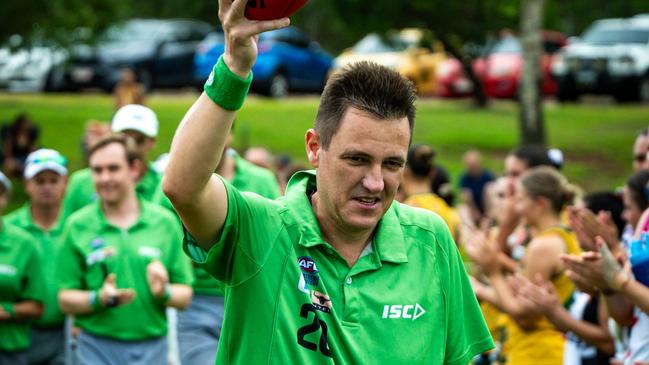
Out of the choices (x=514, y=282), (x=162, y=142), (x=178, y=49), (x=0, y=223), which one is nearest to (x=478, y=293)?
(x=514, y=282)

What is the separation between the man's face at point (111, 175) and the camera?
8000 millimetres

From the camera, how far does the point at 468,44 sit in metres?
27.7

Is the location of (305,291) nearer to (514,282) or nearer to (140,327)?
(514,282)

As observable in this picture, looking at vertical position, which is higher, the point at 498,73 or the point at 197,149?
the point at 197,149

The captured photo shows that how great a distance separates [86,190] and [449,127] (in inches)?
646

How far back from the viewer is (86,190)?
9.45 m

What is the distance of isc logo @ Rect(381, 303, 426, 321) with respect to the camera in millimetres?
4172

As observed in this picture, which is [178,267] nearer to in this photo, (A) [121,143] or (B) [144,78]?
(A) [121,143]

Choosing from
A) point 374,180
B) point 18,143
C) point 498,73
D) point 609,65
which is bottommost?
point 18,143

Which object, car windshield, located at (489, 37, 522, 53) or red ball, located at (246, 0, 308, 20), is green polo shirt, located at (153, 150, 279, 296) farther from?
car windshield, located at (489, 37, 522, 53)

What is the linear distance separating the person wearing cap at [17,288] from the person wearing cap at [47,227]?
0.11 metres

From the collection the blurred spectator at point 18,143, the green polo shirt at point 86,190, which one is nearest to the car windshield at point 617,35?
the blurred spectator at point 18,143

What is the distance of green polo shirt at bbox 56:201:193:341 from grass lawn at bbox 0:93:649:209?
12.4 m

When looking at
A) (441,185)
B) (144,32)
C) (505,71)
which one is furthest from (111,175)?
(144,32)
